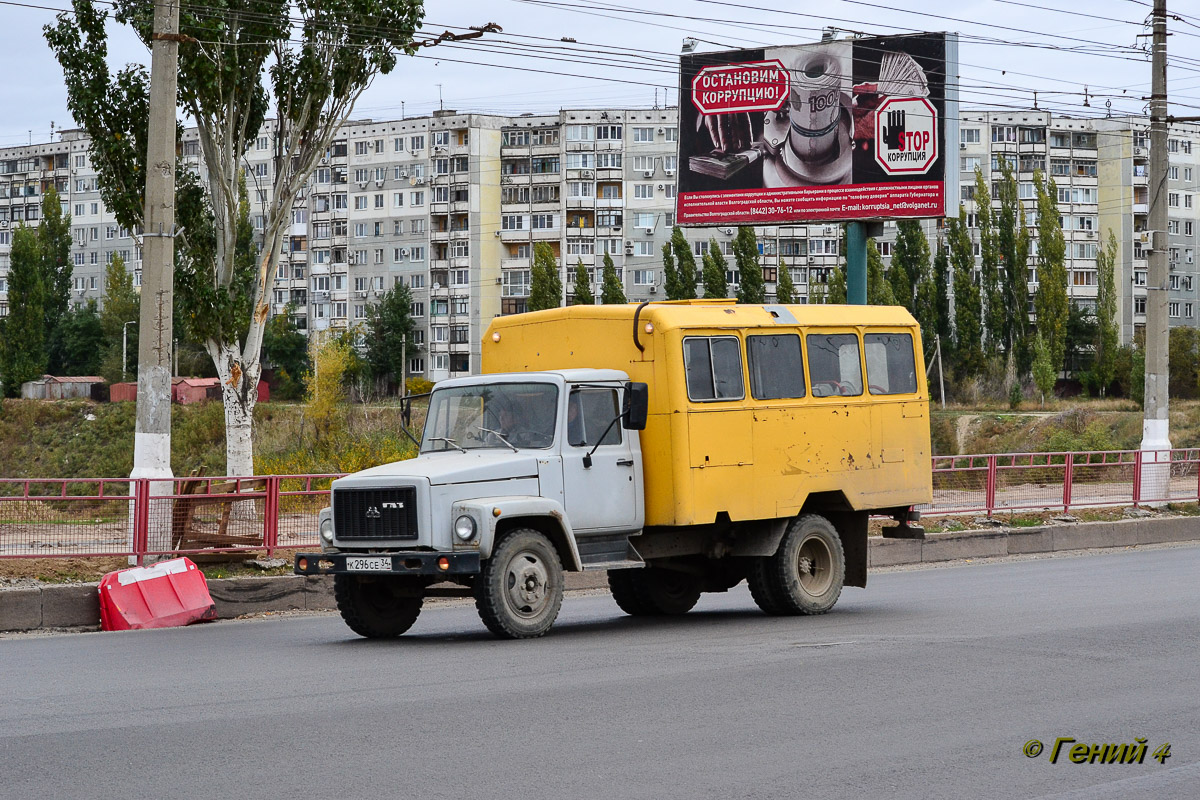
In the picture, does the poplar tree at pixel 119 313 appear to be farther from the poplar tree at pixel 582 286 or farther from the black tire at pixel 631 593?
the black tire at pixel 631 593

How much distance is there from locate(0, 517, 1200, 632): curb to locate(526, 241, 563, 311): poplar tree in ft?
211

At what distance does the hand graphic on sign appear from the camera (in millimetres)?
29125

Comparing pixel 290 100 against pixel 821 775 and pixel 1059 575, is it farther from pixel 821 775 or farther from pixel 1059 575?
pixel 821 775

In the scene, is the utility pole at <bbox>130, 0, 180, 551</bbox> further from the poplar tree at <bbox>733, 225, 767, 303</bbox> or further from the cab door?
the poplar tree at <bbox>733, 225, 767, 303</bbox>

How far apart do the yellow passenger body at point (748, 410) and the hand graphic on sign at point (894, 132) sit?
580 inches

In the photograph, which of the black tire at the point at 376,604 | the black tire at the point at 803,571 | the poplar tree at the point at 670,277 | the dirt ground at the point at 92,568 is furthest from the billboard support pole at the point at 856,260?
the poplar tree at the point at 670,277

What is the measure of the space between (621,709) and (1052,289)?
79722mm

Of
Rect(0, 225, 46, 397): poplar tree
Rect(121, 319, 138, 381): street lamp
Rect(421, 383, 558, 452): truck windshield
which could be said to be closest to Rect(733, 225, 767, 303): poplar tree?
Rect(121, 319, 138, 381): street lamp

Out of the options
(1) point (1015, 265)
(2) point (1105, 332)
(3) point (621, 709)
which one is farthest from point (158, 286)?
(2) point (1105, 332)

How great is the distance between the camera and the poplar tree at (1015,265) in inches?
3282

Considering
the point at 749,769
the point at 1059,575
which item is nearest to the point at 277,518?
the point at 1059,575

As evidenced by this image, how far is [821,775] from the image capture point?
22.0 ft

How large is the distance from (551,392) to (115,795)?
6.65m

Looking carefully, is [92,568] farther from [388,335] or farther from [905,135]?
[388,335]
